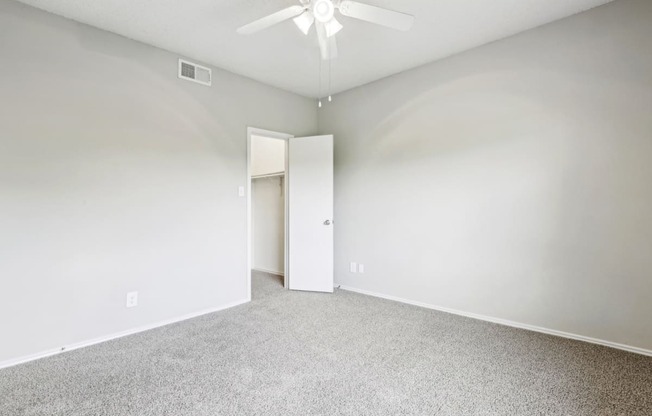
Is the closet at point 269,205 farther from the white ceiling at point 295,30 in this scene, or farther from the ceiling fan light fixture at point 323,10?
the ceiling fan light fixture at point 323,10

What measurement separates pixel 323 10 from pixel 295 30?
0.93 metres

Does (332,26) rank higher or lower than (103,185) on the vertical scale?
higher

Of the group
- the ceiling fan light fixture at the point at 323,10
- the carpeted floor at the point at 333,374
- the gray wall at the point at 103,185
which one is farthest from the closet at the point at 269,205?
the ceiling fan light fixture at the point at 323,10

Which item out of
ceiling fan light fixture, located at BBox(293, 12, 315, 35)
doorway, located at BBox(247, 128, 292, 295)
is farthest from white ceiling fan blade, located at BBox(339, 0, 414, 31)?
doorway, located at BBox(247, 128, 292, 295)

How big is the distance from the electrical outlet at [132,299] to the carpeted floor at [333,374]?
→ 27 centimetres

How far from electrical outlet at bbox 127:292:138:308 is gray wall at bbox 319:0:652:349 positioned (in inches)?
99.0

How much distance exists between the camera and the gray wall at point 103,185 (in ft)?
7.09

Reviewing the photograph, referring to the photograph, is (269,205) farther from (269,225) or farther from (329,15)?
(329,15)

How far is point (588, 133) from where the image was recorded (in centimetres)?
238

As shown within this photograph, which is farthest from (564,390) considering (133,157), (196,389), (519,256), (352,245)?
(133,157)

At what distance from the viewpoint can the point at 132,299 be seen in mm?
2656

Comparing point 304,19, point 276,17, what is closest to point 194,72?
point 276,17

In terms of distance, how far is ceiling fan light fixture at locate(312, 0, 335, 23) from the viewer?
177 cm

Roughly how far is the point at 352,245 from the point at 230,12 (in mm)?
2817
